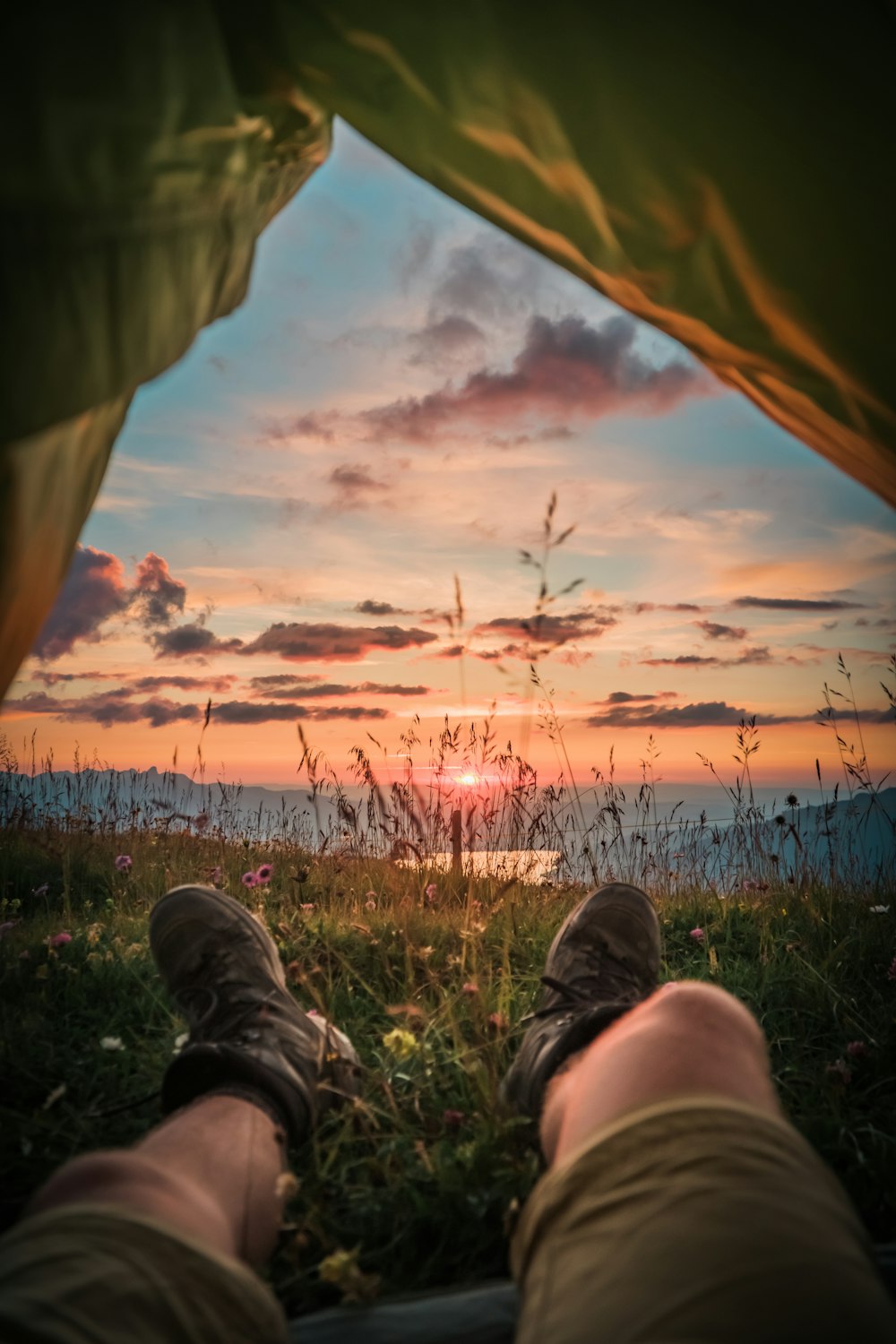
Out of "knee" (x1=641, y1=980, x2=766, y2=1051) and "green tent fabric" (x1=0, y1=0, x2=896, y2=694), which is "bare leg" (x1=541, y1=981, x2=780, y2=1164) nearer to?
"knee" (x1=641, y1=980, x2=766, y2=1051)

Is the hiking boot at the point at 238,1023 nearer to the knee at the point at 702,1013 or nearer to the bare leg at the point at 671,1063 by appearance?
the bare leg at the point at 671,1063

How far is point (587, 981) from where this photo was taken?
2057 mm

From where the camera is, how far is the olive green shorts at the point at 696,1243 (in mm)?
681

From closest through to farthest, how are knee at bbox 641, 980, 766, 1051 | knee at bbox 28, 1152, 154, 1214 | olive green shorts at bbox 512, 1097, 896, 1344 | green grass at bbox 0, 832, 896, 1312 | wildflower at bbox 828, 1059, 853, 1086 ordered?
olive green shorts at bbox 512, 1097, 896, 1344, knee at bbox 28, 1152, 154, 1214, knee at bbox 641, 980, 766, 1051, green grass at bbox 0, 832, 896, 1312, wildflower at bbox 828, 1059, 853, 1086

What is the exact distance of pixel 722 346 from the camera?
1285mm

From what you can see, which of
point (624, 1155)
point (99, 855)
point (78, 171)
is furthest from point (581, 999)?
point (99, 855)

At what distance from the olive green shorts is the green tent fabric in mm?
972

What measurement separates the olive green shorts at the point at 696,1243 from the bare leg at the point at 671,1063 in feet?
0.27

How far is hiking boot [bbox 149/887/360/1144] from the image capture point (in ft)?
5.14

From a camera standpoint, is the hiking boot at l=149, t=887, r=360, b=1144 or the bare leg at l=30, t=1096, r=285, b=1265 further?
the hiking boot at l=149, t=887, r=360, b=1144

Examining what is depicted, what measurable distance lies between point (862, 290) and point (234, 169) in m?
0.88

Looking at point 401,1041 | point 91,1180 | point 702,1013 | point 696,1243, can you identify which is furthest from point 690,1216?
point 401,1041

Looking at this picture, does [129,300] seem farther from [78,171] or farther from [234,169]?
[234,169]

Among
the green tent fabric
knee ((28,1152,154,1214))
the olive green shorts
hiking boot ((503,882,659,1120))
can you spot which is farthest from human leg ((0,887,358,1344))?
the green tent fabric
